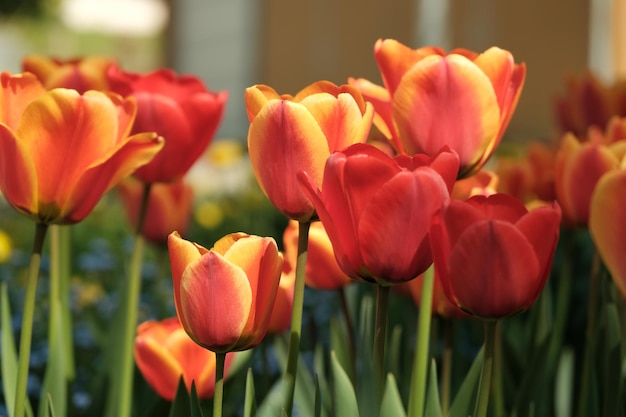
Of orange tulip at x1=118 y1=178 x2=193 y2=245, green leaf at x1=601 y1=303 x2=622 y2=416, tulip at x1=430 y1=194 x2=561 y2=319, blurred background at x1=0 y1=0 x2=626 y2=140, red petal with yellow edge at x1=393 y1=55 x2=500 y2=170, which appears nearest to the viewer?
tulip at x1=430 y1=194 x2=561 y2=319

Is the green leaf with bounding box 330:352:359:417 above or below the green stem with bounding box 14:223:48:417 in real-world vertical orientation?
below

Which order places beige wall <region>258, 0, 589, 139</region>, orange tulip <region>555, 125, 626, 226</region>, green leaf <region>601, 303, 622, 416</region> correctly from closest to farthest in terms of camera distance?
green leaf <region>601, 303, 622, 416</region> → orange tulip <region>555, 125, 626, 226</region> → beige wall <region>258, 0, 589, 139</region>

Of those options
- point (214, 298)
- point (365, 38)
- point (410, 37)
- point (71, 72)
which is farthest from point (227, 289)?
point (365, 38)

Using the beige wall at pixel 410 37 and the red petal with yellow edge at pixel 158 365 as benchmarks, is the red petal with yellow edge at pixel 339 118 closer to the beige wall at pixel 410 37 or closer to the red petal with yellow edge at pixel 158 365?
the red petal with yellow edge at pixel 158 365

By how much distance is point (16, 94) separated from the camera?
2.24 ft

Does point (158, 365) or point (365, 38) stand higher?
point (158, 365)

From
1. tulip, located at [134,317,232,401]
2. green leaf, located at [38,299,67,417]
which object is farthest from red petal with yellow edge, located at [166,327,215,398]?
green leaf, located at [38,299,67,417]

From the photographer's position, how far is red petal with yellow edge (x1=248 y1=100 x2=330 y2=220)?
60 cm

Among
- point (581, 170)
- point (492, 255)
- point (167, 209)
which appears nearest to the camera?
point (492, 255)

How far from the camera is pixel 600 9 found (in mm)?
7660

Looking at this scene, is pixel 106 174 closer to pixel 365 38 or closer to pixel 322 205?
pixel 322 205

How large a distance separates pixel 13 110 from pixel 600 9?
7570 mm

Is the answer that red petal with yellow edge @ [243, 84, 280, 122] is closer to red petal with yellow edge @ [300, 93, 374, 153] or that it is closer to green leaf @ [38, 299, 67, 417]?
red petal with yellow edge @ [300, 93, 374, 153]

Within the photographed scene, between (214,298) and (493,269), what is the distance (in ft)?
0.54
